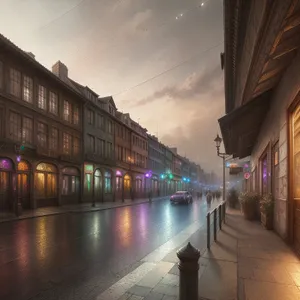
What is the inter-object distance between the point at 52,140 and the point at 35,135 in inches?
99.9

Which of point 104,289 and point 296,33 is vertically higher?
point 296,33

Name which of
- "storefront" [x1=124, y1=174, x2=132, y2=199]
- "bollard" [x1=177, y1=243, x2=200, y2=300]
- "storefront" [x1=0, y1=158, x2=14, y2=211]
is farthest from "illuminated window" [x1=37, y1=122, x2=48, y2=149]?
"bollard" [x1=177, y1=243, x2=200, y2=300]

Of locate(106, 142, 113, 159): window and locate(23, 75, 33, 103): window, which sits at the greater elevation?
locate(23, 75, 33, 103): window

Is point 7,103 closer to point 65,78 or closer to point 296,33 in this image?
point 65,78

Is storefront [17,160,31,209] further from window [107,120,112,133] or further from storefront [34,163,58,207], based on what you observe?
window [107,120,112,133]

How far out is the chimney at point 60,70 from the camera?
31.3 metres

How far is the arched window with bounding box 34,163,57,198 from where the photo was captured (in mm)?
24172

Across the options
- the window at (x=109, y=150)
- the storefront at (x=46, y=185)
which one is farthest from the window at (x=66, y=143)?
the window at (x=109, y=150)

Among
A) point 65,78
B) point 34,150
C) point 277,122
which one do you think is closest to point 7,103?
point 34,150

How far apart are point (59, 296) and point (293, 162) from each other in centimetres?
665

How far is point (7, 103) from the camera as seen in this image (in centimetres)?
2075

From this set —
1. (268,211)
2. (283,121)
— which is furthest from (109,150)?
(283,121)

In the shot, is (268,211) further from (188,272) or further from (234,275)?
(188,272)

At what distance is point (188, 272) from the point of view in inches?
142
